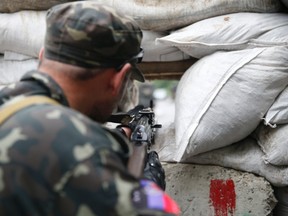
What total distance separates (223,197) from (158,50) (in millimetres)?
594

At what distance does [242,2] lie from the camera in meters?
1.87

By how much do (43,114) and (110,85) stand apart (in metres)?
0.16

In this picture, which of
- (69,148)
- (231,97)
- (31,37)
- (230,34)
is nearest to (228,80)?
(231,97)

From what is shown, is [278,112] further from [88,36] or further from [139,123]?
[88,36]

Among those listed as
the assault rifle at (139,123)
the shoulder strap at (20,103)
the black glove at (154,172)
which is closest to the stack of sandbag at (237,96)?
the assault rifle at (139,123)

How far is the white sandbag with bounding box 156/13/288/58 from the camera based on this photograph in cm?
180

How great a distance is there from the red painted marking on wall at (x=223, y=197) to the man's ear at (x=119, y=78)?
100cm

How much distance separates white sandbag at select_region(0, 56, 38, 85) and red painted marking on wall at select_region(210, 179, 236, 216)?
815 millimetres

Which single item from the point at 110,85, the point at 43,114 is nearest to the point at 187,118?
the point at 110,85

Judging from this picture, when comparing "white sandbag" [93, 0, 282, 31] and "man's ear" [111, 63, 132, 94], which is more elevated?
"man's ear" [111, 63, 132, 94]

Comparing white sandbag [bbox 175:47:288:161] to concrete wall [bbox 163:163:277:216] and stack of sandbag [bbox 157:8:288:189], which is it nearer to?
stack of sandbag [bbox 157:8:288:189]

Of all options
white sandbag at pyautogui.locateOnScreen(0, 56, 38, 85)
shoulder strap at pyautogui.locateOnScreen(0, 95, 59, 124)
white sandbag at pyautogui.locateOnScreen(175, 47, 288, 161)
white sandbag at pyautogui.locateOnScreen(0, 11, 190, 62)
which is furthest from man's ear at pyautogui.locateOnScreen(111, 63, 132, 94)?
white sandbag at pyautogui.locateOnScreen(0, 56, 38, 85)

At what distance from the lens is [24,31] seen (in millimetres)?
2064

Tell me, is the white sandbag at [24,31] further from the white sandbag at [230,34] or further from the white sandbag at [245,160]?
the white sandbag at [245,160]
